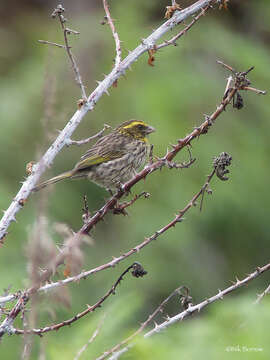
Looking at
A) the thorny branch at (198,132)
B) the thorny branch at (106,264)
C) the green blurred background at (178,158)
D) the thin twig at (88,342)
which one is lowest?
the thin twig at (88,342)

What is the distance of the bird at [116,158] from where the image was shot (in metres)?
7.78

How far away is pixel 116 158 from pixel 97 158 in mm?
191

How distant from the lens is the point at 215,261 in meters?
12.6

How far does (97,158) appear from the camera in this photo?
7965 millimetres

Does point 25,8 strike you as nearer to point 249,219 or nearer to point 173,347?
point 249,219

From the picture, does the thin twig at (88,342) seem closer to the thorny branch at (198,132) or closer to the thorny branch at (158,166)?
the thorny branch at (158,166)

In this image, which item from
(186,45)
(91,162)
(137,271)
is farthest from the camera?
(186,45)

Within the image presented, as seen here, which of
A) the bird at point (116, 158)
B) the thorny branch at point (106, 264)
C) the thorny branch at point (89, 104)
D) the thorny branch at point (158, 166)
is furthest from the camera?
the bird at point (116, 158)

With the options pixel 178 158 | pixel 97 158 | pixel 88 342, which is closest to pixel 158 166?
pixel 88 342

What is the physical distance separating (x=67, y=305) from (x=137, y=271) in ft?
4.02

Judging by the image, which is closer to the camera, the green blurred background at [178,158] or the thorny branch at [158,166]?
the thorny branch at [158,166]

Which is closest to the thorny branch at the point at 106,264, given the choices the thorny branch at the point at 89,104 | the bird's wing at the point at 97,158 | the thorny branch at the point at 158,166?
the thorny branch at the point at 158,166

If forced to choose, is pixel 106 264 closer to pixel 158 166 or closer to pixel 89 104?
pixel 158 166

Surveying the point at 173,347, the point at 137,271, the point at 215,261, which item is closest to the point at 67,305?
the point at 173,347
